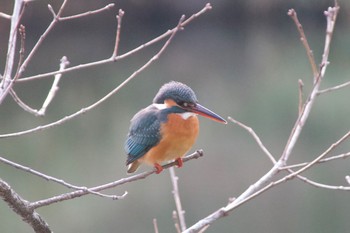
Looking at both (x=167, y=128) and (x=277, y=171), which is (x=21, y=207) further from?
(x=167, y=128)

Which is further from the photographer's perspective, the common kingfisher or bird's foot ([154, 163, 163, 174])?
the common kingfisher

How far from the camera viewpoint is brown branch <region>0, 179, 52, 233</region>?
1.41 meters

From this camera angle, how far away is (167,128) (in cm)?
228

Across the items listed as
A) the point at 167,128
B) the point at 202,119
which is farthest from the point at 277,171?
the point at 202,119

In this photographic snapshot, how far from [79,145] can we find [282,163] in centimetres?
475

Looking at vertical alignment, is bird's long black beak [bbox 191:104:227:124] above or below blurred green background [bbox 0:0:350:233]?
below

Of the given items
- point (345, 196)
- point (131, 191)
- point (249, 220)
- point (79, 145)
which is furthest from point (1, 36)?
point (345, 196)

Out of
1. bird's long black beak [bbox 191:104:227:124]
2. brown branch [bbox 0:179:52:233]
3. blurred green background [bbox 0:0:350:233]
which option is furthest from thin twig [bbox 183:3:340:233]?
blurred green background [bbox 0:0:350:233]

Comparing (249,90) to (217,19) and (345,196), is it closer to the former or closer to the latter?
(217,19)

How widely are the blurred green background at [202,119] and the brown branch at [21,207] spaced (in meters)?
3.67

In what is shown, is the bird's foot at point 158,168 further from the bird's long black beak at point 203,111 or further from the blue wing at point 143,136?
the bird's long black beak at point 203,111

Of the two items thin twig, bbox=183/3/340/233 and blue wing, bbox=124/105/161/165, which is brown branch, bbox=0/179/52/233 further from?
blue wing, bbox=124/105/161/165

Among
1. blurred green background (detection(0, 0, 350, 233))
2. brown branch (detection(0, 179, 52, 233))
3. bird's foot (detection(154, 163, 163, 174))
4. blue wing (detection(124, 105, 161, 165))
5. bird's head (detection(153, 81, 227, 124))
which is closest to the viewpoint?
brown branch (detection(0, 179, 52, 233))

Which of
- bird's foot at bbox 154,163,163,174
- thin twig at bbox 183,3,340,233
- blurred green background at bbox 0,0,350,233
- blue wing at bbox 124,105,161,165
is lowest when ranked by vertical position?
thin twig at bbox 183,3,340,233
